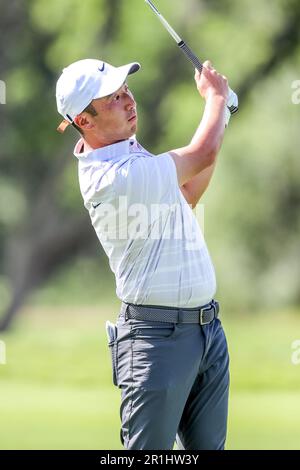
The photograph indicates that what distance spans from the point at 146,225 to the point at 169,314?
8.7 inches

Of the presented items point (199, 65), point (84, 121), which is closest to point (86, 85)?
point (84, 121)

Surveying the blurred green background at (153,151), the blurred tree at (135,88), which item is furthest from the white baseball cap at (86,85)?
the blurred tree at (135,88)

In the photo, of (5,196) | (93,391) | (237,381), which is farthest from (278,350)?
(5,196)

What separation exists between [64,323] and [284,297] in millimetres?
2420

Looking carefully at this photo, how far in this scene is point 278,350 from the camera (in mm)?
8375

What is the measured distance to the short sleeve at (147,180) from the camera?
2283 mm

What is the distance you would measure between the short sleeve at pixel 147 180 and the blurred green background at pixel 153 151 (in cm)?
636

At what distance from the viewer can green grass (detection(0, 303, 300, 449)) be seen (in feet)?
14.0

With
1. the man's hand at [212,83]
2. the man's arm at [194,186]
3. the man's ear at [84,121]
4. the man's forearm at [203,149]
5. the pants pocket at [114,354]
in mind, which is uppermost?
the man's ear at [84,121]

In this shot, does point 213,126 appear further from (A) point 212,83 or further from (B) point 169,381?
(B) point 169,381

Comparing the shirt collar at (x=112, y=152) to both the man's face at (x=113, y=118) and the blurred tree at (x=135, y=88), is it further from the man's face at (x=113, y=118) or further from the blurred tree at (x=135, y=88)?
the blurred tree at (x=135, y=88)

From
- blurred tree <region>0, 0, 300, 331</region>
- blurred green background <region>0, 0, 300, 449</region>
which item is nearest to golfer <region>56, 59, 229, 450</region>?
blurred green background <region>0, 0, 300, 449</region>

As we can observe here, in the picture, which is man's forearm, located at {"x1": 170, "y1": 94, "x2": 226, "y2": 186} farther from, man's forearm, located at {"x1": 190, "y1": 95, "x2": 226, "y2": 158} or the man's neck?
the man's neck

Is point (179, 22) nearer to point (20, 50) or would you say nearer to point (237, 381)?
point (20, 50)
